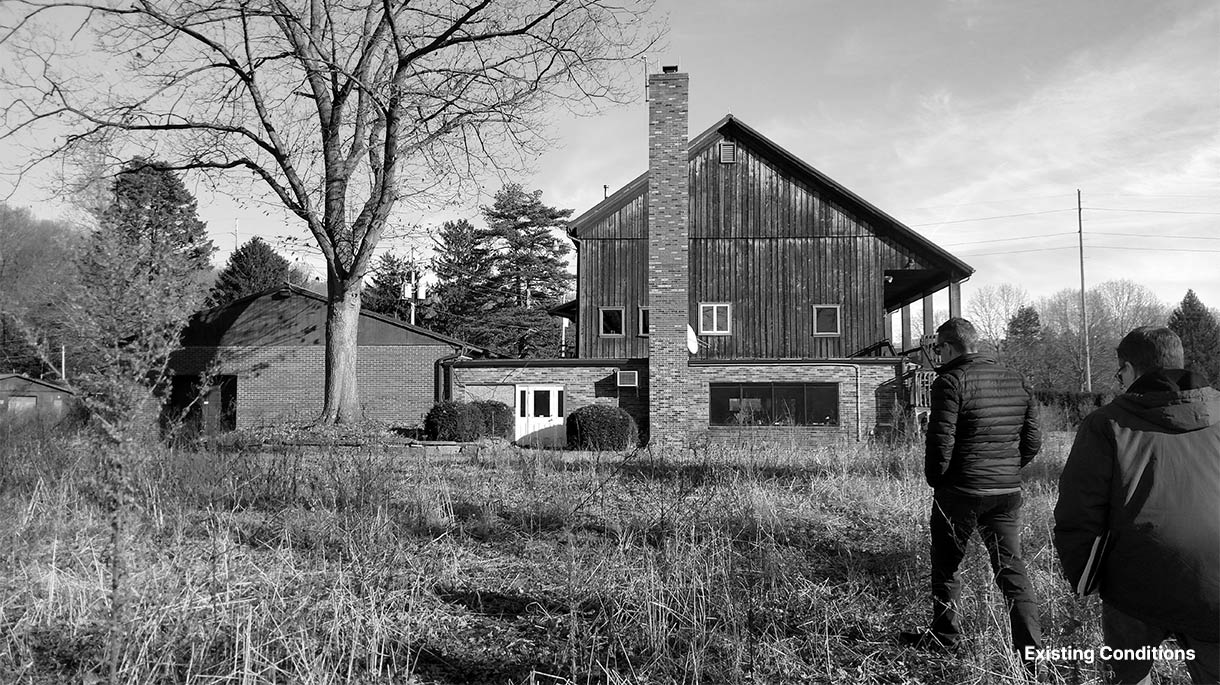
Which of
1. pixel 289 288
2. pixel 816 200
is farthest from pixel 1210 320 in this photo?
pixel 289 288

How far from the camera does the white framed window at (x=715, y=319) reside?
26.4 meters

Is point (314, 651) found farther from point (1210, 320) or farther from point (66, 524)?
point (1210, 320)

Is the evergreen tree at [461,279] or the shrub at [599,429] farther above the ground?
the evergreen tree at [461,279]

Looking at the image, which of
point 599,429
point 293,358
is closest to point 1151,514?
point 599,429

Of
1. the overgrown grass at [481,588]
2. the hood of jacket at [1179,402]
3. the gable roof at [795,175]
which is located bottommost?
the overgrown grass at [481,588]

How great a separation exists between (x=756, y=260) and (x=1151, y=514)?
2419cm

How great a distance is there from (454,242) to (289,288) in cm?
2221

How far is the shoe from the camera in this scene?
4.02 meters

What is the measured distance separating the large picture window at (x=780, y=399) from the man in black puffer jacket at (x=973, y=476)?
65.7 feet

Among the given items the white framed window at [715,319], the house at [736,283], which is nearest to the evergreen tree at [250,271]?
the house at [736,283]

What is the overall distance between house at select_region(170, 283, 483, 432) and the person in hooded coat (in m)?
25.3

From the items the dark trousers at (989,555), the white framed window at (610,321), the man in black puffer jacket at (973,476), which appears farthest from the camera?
the white framed window at (610,321)

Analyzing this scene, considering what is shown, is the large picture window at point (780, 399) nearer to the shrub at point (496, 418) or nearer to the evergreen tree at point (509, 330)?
the shrub at point (496, 418)

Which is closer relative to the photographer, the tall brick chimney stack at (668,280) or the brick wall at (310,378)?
the tall brick chimney stack at (668,280)
